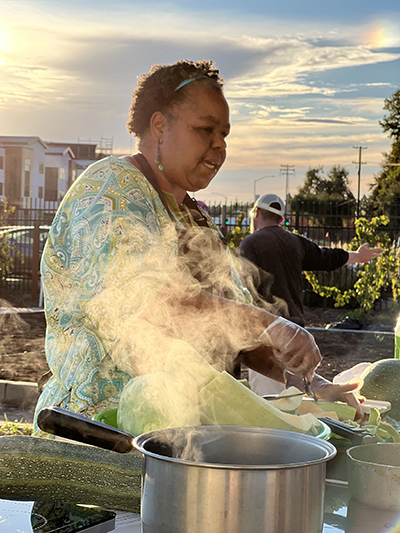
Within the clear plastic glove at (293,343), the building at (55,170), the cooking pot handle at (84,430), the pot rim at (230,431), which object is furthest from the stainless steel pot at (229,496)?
the building at (55,170)

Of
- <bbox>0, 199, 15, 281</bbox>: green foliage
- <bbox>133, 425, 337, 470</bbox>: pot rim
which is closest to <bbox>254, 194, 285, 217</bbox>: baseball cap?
<bbox>133, 425, 337, 470</bbox>: pot rim

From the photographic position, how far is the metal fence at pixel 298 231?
1653cm

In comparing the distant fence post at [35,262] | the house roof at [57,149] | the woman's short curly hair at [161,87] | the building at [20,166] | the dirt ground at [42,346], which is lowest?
the dirt ground at [42,346]

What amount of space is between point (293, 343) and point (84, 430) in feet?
2.44

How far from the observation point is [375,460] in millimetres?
1454

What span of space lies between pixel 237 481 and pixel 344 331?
11.5 meters

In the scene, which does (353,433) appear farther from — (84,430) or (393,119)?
(393,119)

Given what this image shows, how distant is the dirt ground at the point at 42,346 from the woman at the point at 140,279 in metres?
5.72

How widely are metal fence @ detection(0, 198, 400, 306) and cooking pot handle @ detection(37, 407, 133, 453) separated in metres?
15.1

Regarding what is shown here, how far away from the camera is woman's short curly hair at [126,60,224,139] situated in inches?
91.5

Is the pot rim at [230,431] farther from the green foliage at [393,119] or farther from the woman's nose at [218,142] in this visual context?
the green foliage at [393,119]

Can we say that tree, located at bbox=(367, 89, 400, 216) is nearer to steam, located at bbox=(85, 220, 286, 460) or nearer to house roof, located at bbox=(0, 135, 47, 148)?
house roof, located at bbox=(0, 135, 47, 148)

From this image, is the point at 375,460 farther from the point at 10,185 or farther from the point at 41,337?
the point at 10,185

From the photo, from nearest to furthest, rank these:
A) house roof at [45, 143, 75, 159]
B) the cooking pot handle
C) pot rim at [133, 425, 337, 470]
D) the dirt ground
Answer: pot rim at [133, 425, 337, 470] < the cooking pot handle < the dirt ground < house roof at [45, 143, 75, 159]
